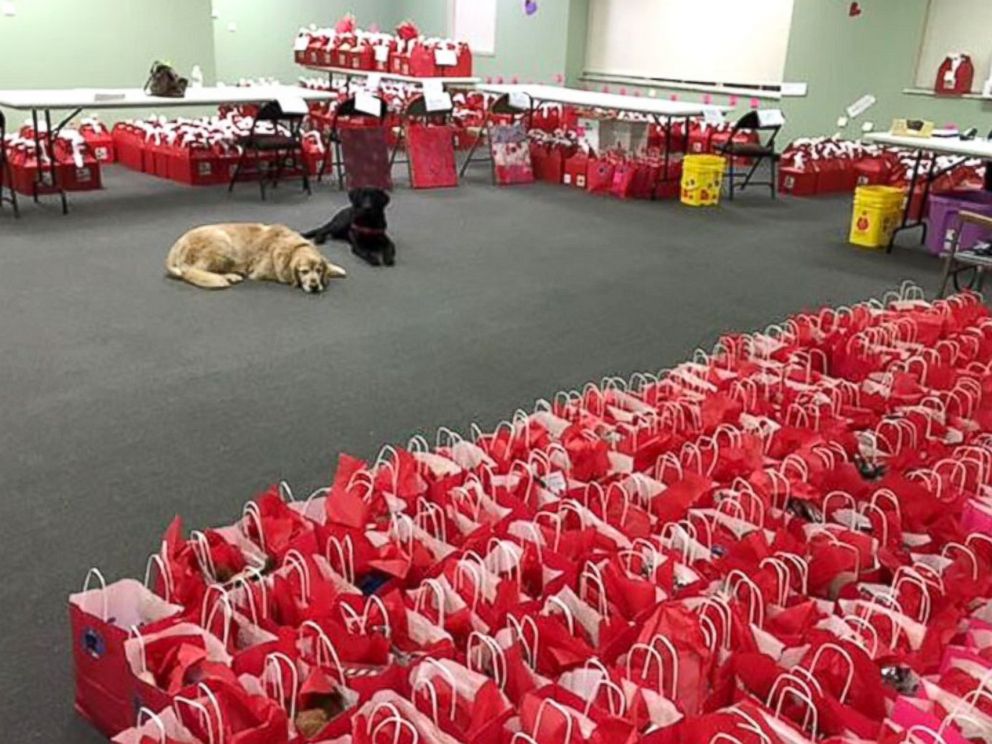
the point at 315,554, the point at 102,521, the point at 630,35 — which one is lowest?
the point at 102,521

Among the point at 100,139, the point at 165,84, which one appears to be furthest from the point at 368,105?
the point at 100,139

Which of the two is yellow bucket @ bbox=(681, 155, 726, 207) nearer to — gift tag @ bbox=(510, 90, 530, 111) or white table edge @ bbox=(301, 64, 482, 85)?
gift tag @ bbox=(510, 90, 530, 111)

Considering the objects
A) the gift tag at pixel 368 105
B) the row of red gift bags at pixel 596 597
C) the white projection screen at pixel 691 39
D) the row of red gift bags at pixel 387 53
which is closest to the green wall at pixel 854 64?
the white projection screen at pixel 691 39

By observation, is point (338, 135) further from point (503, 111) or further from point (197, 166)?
point (503, 111)

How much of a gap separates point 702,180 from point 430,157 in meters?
2.33

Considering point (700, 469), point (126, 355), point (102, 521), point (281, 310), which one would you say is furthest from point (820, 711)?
point (281, 310)

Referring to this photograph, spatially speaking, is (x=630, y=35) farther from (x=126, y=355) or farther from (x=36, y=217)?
(x=126, y=355)

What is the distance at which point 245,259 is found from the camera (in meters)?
5.35

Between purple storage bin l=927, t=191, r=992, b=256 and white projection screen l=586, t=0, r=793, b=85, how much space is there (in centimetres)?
422

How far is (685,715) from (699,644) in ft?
0.46

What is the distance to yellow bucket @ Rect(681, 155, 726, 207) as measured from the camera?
25.7 feet

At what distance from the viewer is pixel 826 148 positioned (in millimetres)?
9203

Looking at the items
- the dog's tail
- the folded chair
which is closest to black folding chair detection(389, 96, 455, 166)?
the dog's tail

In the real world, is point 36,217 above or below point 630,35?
below
